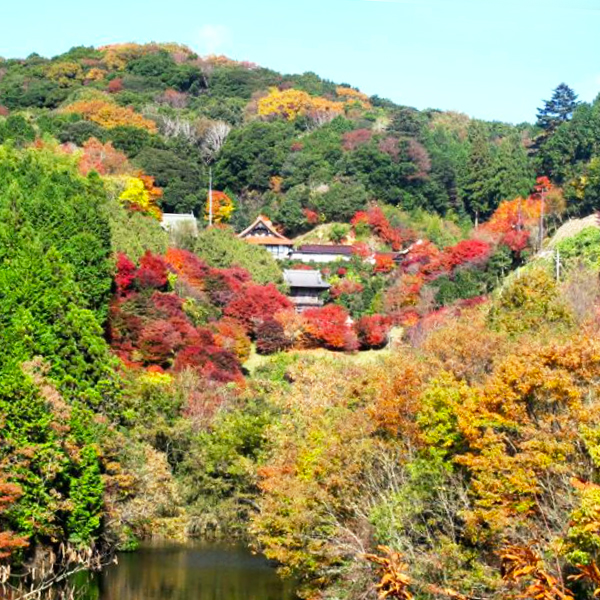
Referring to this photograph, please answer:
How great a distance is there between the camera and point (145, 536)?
37.8 m

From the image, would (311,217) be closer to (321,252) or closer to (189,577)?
(321,252)

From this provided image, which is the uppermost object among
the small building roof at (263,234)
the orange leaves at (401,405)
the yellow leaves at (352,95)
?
the yellow leaves at (352,95)

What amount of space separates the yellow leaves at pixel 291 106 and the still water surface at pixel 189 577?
74.7 m

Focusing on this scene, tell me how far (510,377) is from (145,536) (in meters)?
20.9

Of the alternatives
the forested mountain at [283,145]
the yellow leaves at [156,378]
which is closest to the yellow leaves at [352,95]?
the forested mountain at [283,145]

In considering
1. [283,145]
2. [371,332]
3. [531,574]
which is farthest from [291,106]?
[531,574]

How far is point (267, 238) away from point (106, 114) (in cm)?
2490

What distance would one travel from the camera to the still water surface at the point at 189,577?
29.0 m

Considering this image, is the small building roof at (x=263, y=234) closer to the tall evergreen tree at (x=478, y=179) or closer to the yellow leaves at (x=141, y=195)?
the yellow leaves at (x=141, y=195)

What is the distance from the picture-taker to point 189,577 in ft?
103

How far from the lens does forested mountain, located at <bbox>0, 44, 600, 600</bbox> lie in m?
20.4

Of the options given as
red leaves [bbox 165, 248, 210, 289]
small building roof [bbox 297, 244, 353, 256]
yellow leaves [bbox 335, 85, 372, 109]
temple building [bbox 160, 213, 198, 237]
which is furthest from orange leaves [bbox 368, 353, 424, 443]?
yellow leaves [bbox 335, 85, 372, 109]

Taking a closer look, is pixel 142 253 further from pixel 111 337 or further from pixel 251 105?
pixel 251 105

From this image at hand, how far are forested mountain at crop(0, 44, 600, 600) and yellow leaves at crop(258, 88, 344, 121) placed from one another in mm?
4064
